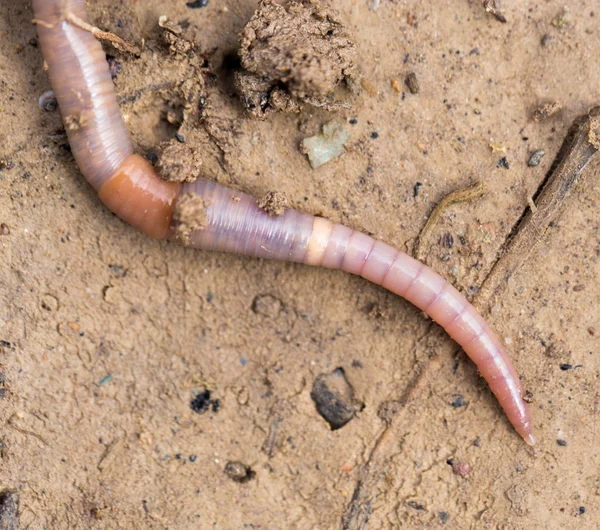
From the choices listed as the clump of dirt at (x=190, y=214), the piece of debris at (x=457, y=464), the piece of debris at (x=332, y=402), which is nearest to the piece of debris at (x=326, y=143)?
the clump of dirt at (x=190, y=214)

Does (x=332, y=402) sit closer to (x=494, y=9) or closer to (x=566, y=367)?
(x=566, y=367)

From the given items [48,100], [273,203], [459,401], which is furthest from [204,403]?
[48,100]

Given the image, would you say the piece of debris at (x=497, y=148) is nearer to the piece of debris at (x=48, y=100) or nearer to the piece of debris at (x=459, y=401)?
the piece of debris at (x=459, y=401)

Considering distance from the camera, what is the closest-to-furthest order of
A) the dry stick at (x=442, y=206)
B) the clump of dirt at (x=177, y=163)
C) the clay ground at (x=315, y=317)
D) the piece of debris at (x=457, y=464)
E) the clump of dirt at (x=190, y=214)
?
the clump of dirt at (x=190, y=214), the clump of dirt at (x=177, y=163), the clay ground at (x=315, y=317), the dry stick at (x=442, y=206), the piece of debris at (x=457, y=464)

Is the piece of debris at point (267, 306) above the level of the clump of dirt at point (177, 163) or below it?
below

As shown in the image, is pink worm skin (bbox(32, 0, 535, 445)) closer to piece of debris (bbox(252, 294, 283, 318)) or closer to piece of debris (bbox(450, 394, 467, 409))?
piece of debris (bbox(450, 394, 467, 409))

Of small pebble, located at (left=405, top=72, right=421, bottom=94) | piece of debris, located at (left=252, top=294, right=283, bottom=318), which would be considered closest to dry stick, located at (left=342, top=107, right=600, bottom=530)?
piece of debris, located at (left=252, top=294, right=283, bottom=318)

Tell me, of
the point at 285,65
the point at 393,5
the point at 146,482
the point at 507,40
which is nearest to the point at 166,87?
the point at 285,65
